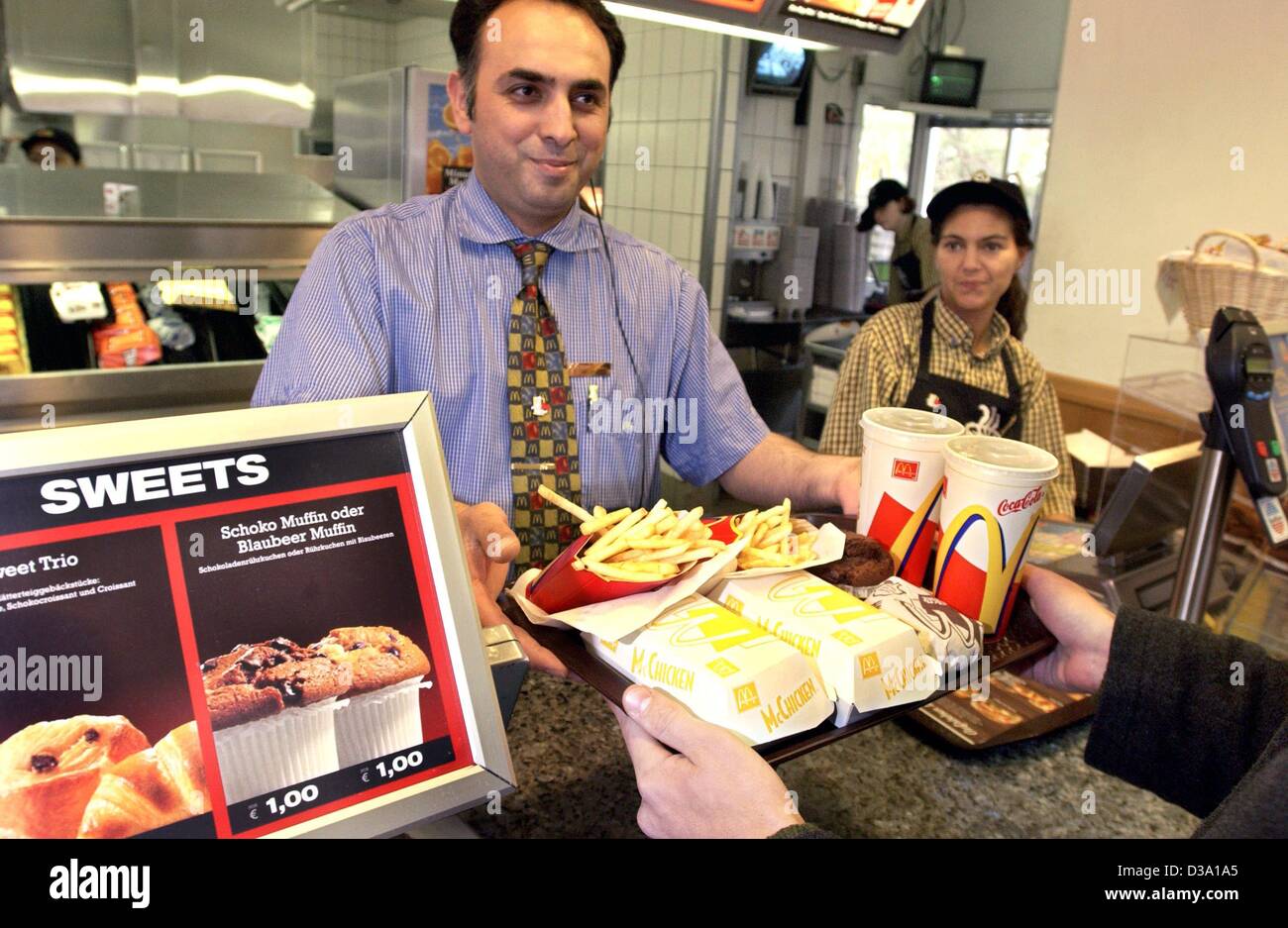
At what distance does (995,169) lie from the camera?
629 centimetres

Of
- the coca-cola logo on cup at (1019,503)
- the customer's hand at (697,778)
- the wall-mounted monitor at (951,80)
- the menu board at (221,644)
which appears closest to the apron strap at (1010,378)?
the coca-cola logo on cup at (1019,503)

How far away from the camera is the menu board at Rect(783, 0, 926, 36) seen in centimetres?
222

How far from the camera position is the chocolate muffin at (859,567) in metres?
1.14

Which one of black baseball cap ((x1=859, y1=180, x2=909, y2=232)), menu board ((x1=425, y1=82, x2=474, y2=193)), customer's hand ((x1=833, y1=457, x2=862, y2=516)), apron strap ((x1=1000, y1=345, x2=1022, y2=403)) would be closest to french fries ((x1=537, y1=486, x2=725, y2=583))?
customer's hand ((x1=833, y1=457, x2=862, y2=516))

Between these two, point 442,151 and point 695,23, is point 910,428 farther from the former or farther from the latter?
point 442,151

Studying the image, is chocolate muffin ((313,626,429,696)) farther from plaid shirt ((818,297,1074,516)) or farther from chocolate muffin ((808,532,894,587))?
plaid shirt ((818,297,1074,516))

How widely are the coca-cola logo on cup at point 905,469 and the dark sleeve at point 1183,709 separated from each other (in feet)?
0.99

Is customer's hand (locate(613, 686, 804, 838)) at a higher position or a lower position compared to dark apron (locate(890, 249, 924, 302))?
lower

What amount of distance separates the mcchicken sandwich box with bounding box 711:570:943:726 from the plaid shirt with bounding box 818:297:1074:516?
1.90 metres

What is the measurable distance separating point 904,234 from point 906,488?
16.0 feet

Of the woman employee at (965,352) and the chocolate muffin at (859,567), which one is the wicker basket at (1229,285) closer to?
the woman employee at (965,352)

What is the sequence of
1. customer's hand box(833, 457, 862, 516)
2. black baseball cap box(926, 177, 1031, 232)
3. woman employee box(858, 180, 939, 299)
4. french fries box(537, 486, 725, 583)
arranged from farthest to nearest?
woman employee box(858, 180, 939, 299) → black baseball cap box(926, 177, 1031, 232) → customer's hand box(833, 457, 862, 516) → french fries box(537, 486, 725, 583)

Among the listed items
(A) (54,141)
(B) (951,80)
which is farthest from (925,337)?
(A) (54,141)
